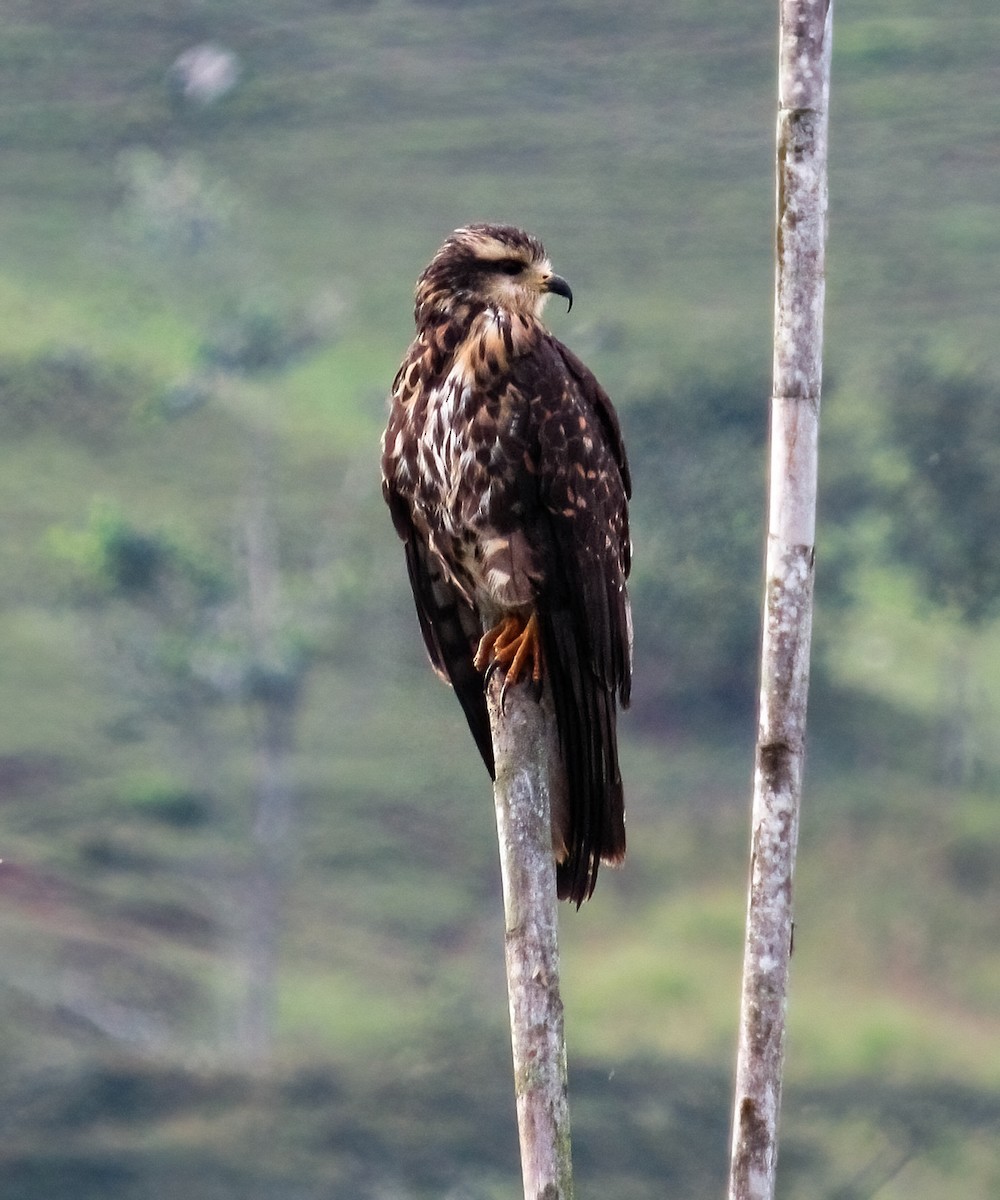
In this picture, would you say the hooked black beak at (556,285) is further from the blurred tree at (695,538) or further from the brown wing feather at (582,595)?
the blurred tree at (695,538)

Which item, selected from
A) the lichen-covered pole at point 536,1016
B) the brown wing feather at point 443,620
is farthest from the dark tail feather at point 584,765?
the lichen-covered pole at point 536,1016

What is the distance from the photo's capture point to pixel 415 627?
16.6 metres

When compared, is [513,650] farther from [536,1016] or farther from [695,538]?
[695,538]

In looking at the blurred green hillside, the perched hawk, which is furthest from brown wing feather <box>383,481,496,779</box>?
the blurred green hillside

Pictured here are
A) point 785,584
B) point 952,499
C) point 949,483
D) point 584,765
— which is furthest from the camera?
point 949,483

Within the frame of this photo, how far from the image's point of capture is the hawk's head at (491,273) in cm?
362

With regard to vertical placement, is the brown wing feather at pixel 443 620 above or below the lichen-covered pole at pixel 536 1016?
above

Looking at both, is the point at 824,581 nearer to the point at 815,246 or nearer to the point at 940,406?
the point at 940,406

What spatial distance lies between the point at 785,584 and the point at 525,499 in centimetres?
97

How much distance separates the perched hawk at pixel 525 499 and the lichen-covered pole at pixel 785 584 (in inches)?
28.4

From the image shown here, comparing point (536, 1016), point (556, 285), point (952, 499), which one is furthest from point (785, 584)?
point (952, 499)

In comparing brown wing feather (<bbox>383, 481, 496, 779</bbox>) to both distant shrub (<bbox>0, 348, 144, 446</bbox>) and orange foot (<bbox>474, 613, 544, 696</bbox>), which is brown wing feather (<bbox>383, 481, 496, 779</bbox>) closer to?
orange foot (<bbox>474, 613, 544, 696</bbox>)

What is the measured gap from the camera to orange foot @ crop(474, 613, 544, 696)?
10.8 ft

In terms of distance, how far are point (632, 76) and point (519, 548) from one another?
47.2ft
